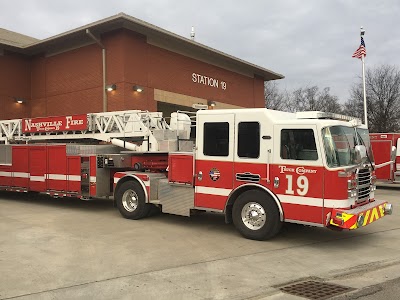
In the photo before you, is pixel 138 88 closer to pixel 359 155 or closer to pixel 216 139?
pixel 216 139

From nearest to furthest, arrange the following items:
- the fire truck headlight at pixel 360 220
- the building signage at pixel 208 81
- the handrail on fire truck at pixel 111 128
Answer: the fire truck headlight at pixel 360 220 → the handrail on fire truck at pixel 111 128 → the building signage at pixel 208 81

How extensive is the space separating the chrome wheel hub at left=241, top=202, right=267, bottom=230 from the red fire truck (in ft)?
35.7

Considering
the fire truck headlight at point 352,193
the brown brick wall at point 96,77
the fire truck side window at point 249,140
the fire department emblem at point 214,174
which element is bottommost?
the fire truck headlight at point 352,193

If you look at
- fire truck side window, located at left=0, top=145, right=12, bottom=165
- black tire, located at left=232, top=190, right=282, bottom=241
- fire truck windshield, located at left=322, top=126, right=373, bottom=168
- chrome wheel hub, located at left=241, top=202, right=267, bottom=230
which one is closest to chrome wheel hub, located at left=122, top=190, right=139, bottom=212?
black tire, located at left=232, top=190, right=282, bottom=241

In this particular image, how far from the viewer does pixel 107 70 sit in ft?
61.1

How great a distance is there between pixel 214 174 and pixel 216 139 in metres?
0.70

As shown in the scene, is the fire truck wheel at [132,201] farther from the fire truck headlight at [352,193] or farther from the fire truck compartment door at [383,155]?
the fire truck compartment door at [383,155]

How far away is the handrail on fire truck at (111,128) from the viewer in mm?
10352

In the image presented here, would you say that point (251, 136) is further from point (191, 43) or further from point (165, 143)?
point (191, 43)

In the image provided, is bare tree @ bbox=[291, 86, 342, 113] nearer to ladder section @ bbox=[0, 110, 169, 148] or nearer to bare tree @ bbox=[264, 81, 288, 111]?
bare tree @ bbox=[264, 81, 288, 111]

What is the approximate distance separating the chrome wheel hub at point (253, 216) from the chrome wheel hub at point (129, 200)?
10.1ft

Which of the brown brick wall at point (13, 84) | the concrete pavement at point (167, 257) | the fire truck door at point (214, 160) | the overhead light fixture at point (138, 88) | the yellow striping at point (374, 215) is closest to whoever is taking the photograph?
the concrete pavement at point (167, 257)

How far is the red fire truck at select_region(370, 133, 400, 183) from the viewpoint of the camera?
17.0 m

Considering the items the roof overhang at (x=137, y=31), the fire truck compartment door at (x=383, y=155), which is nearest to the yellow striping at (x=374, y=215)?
the fire truck compartment door at (x=383, y=155)
